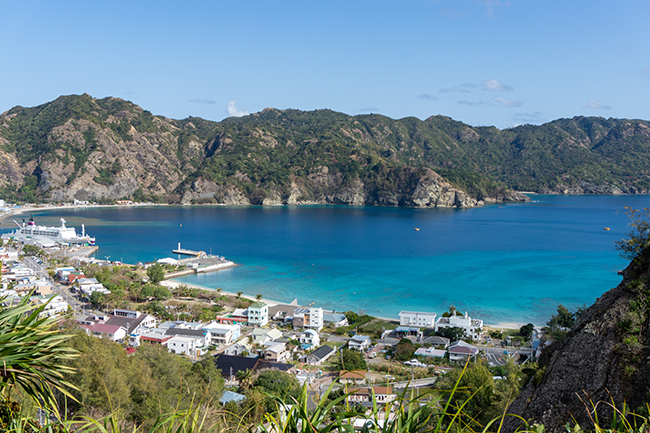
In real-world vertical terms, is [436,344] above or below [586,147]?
below

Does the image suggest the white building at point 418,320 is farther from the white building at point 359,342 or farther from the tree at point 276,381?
the tree at point 276,381

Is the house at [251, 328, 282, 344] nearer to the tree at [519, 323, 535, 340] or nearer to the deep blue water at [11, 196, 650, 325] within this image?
the deep blue water at [11, 196, 650, 325]

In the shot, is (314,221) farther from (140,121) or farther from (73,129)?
(140,121)

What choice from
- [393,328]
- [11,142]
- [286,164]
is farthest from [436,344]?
[11,142]

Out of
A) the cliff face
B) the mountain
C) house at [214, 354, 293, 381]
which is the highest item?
the mountain

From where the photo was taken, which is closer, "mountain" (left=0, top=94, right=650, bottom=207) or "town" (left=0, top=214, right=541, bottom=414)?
"town" (left=0, top=214, right=541, bottom=414)

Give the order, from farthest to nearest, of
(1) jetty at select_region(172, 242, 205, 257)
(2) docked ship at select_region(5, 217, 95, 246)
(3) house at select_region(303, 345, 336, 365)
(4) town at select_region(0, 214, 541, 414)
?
(2) docked ship at select_region(5, 217, 95, 246)
(1) jetty at select_region(172, 242, 205, 257)
(3) house at select_region(303, 345, 336, 365)
(4) town at select_region(0, 214, 541, 414)

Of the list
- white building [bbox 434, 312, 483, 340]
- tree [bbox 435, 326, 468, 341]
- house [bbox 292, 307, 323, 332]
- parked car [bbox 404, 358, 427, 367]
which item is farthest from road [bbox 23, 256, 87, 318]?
white building [bbox 434, 312, 483, 340]

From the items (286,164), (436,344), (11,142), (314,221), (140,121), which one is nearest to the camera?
(436,344)
